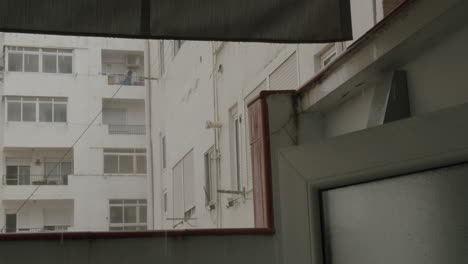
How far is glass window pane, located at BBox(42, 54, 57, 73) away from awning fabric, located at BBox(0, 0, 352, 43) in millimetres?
21020

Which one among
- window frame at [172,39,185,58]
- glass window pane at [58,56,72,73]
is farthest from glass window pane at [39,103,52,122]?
window frame at [172,39,185,58]

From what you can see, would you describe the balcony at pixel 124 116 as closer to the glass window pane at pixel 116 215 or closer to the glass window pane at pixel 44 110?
the glass window pane at pixel 44 110

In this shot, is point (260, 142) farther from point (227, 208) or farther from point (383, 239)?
point (227, 208)

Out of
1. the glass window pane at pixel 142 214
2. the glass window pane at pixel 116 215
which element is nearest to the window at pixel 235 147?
the glass window pane at pixel 116 215

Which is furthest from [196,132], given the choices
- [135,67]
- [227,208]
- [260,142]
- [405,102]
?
[135,67]

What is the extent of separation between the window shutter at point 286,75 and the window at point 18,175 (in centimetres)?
1667

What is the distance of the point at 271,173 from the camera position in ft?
11.5

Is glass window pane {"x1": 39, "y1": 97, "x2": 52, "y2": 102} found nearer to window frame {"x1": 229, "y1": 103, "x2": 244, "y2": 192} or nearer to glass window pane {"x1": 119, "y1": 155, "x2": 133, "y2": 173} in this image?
glass window pane {"x1": 119, "y1": 155, "x2": 133, "y2": 173}

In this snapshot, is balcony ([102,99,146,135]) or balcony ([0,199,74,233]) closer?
balcony ([0,199,74,233])

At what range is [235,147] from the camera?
9117 millimetres

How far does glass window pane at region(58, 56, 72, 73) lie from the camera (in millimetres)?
23234

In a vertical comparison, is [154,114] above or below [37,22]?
above

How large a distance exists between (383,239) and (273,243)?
3.80 ft

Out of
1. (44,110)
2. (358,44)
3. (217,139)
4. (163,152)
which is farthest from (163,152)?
(358,44)
